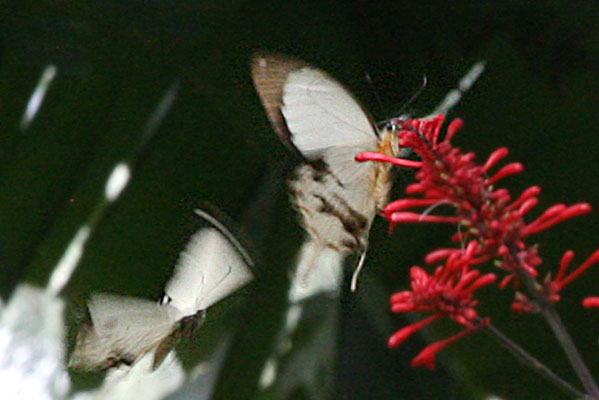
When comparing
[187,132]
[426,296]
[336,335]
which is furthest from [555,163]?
[426,296]

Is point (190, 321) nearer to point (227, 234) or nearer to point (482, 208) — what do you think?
point (227, 234)

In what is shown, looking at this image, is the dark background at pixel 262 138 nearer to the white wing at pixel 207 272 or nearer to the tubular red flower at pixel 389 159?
the white wing at pixel 207 272

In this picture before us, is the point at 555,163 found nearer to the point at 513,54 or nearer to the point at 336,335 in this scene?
the point at 513,54

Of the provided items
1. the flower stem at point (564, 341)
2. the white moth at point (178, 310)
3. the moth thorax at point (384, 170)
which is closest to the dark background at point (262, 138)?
the white moth at point (178, 310)

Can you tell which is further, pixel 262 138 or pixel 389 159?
pixel 262 138

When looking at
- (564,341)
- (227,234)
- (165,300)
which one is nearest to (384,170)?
(227,234)

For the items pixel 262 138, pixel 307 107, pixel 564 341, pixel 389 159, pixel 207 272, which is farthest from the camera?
pixel 262 138
